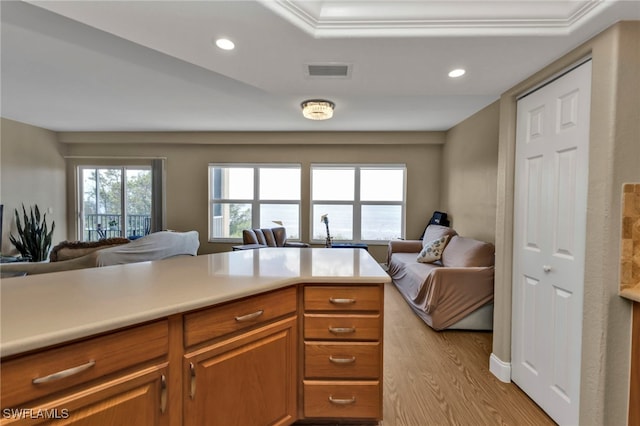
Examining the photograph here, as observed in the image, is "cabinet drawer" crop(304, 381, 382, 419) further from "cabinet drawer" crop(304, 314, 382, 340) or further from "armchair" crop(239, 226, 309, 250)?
"armchair" crop(239, 226, 309, 250)

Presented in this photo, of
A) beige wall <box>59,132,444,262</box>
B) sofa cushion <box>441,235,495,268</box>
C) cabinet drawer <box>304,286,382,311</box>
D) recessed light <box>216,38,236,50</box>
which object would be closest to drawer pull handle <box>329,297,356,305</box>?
cabinet drawer <box>304,286,382,311</box>

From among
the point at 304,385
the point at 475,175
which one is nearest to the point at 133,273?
the point at 304,385

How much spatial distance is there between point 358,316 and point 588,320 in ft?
3.92

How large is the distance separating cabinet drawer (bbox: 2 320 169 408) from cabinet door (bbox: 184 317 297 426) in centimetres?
17

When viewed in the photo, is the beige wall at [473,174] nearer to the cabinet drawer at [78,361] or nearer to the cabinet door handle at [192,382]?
the cabinet door handle at [192,382]

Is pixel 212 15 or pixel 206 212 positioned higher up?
pixel 212 15

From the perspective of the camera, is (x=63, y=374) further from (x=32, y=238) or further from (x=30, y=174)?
(x=30, y=174)

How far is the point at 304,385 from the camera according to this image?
1.48 m

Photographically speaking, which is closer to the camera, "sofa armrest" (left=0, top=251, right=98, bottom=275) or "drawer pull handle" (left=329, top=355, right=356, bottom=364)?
"drawer pull handle" (left=329, top=355, right=356, bottom=364)

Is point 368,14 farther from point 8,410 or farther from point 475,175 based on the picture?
point 475,175

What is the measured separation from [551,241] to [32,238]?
677cm

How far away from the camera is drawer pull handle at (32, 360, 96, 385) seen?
77 cm

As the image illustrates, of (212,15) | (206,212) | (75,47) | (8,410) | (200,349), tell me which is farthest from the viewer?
(206,212)

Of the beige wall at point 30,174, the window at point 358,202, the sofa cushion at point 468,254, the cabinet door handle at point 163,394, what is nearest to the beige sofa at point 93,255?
the cabinet door handle at point 163,394
